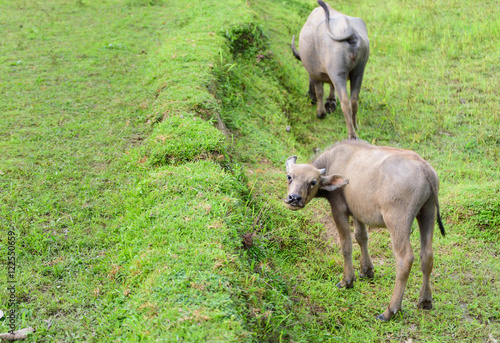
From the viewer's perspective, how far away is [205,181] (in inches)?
195

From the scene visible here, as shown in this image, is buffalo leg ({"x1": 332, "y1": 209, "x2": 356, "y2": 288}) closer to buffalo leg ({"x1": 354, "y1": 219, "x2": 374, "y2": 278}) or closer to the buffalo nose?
buffalo leg ({"x1": 354, "y1": 219, "x2": 374, "y2": 278})

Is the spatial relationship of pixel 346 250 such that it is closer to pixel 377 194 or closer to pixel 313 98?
pixel 377 194

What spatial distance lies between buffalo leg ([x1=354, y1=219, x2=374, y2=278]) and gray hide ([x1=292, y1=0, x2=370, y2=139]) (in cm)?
300

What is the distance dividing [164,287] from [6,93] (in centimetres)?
508

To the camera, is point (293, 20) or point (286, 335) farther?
point (293, 20)

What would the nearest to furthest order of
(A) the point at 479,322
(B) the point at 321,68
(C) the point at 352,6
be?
(A) the point at 479,322 < (B) the point at 321,68 < (C) the point at 352,6


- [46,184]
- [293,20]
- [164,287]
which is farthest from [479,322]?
[293,20]

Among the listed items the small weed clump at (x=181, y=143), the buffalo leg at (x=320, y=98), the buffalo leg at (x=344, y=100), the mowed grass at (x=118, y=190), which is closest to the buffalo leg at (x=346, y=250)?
the mowed grass at (x=118, y=190)

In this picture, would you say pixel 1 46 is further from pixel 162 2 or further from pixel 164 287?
pixel 164 287

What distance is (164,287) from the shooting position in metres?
3.69

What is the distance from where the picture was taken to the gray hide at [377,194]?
418cm

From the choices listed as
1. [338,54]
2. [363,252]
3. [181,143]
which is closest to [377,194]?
[363,252]

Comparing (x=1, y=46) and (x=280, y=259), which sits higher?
A: (x=1, y=46)

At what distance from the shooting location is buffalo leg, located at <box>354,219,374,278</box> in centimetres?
501
